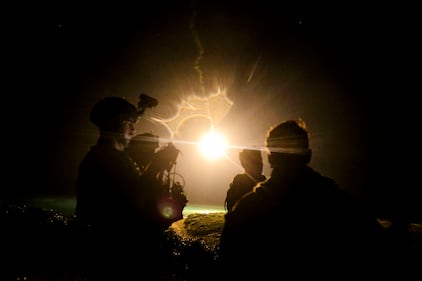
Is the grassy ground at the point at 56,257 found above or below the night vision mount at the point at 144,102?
below

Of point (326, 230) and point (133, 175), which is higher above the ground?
point (133, 175)

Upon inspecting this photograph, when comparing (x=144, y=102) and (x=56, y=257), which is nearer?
(x=56, y=257)

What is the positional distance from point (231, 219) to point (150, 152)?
114 inches

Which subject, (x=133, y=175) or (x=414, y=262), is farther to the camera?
(x=133, y=175)

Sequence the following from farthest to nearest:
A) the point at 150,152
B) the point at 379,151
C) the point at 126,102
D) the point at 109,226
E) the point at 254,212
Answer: the point at 379,151, the point at 150,152, the point at 126,102, the point at 109,226, the point at 254,212

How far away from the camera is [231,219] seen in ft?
8.41

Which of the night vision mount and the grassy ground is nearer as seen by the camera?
the grassy ground

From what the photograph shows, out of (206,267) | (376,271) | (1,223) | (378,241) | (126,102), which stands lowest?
(206,267)

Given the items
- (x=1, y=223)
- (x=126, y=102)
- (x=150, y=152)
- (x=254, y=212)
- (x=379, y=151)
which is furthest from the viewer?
(x=379, y=151)

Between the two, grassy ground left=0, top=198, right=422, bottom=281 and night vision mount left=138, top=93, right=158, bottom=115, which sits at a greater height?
night vision mount left=138, top=93, right=158, bottom=115

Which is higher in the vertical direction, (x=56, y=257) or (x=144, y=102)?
(x=144, y=102)

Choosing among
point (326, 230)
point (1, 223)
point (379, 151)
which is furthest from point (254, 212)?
point (379, 151)

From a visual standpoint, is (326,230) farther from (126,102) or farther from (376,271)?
(126,102)

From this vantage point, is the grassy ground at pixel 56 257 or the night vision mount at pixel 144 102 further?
the night vision mount at pixel 144 102
